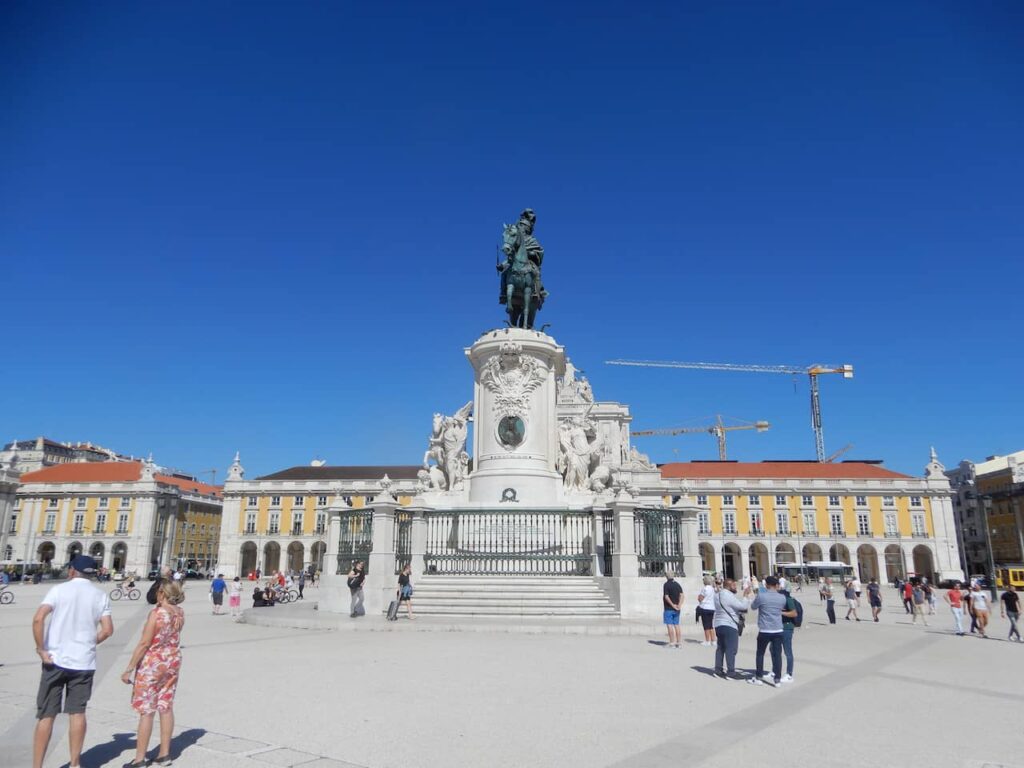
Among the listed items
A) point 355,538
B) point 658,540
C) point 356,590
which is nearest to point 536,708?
point 356,590

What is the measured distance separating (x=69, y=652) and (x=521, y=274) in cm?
1887

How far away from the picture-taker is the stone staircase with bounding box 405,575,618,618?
15906 mm

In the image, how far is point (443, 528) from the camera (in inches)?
730

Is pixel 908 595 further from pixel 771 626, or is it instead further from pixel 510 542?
pixel 771 626

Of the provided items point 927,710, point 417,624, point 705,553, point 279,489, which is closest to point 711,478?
point 705,553

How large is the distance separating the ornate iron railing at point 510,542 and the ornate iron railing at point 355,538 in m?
1.46

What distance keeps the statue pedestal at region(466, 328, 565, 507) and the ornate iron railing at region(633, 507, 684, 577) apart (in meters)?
3.16

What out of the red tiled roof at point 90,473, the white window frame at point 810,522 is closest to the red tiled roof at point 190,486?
the red tiled roof at point 90,473

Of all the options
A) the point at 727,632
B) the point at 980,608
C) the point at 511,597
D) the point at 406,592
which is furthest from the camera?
the point at 980,608

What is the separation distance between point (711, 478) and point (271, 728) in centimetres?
7769

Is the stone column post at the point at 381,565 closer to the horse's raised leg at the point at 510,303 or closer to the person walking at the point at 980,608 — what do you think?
the horse's raised leg at the point at 510,303

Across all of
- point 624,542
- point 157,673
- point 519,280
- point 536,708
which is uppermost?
point 519,280

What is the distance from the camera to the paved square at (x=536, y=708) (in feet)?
18.9

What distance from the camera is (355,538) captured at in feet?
61.7
